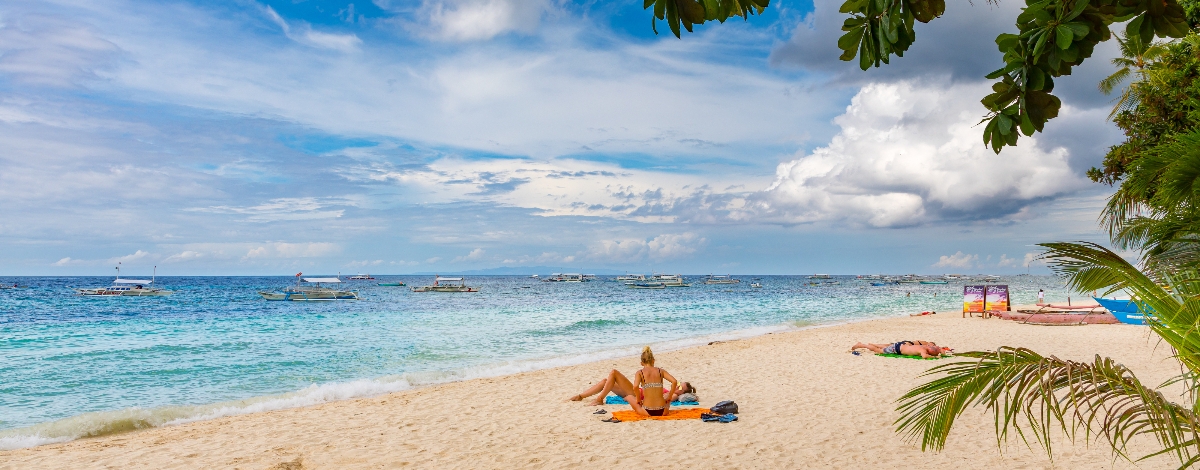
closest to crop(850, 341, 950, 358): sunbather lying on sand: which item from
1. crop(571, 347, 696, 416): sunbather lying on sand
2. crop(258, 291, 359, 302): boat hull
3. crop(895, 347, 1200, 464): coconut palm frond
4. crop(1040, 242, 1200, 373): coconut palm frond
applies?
crop(571, 347, 696, 416): sunbather lying on sand

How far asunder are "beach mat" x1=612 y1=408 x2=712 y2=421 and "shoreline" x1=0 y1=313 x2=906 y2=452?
521cm

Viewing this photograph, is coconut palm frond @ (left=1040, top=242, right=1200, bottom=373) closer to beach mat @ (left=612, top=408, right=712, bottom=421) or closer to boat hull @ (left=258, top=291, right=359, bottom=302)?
beach mat @ (left=612, top=408, right=712, bottom=421)

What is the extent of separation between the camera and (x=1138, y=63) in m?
15.5

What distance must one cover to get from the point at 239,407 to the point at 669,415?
711cm

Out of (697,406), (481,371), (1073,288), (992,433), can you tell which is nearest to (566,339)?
(481,371)

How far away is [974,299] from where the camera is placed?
90.4 ft

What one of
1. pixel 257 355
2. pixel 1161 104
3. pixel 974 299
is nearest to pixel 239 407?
pixel 257 355

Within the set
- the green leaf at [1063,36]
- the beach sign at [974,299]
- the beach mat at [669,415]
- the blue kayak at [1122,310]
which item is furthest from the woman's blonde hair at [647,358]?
the beach sign at [974,299]

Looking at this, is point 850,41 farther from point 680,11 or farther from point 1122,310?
point 1122,310

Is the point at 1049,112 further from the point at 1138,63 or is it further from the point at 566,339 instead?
the point at 566,339

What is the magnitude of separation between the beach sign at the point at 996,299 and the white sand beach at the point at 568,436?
49.5 ft

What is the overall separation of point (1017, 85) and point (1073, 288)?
5.95 ft

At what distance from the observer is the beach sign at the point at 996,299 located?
26359mm

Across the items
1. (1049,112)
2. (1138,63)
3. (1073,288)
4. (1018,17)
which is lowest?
(1073,288)
